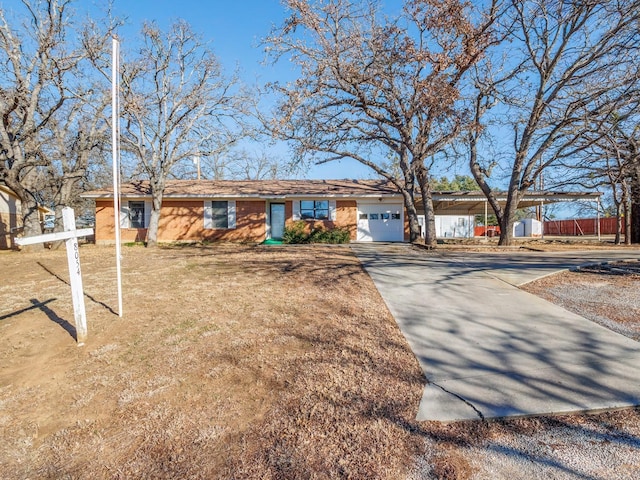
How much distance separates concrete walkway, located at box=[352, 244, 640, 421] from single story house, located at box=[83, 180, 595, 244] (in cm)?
1015

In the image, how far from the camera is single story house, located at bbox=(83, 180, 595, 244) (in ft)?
53.0

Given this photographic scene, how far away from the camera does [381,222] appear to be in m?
16.8

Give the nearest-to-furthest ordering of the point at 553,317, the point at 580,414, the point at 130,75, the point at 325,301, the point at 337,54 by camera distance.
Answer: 1. the point at 580,414
2. the point at 553,317
3. the point at 325,301
4. the point at 337,54
5. the point at 130,75

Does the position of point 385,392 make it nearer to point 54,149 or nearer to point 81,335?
point 81,335

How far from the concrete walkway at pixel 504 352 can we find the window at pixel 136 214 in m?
A: 14.0

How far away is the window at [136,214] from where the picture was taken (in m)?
16.2

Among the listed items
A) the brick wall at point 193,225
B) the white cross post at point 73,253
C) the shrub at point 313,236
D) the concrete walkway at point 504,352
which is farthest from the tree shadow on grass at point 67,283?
the shrub at point 313,236

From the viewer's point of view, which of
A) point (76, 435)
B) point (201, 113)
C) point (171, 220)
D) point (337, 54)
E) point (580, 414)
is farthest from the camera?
point (171, 220)

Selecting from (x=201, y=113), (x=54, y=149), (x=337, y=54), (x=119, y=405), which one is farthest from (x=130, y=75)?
(x=119, y=405)

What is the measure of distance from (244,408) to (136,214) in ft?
53.0

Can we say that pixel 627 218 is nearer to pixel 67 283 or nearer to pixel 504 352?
pixel 504 352

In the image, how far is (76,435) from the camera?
2.42 metres

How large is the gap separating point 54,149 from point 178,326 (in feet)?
52.3

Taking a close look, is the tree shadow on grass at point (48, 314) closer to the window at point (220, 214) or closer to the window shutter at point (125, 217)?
the window at point (220, 214)
